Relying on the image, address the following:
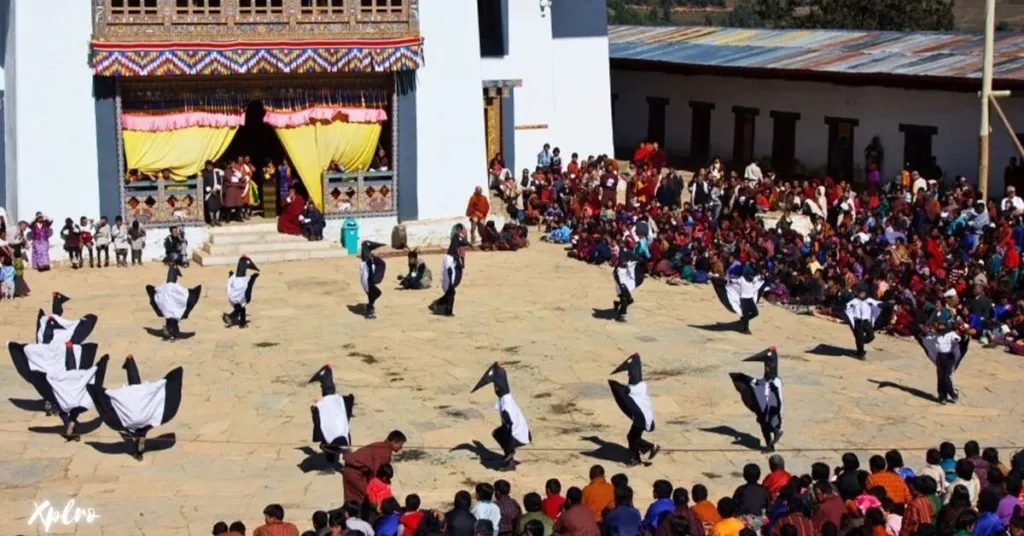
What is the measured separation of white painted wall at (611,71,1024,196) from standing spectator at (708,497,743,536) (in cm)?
A: 1787

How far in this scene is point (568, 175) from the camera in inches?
1282

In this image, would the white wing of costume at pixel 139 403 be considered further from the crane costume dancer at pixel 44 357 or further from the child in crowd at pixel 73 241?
the child in crowd at pixel 73 241

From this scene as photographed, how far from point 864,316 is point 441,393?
18.0 feet

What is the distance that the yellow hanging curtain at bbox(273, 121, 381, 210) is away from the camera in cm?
2959

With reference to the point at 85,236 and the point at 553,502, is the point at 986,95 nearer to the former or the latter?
the point at 85,236

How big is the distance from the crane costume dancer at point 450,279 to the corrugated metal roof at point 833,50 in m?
10.1

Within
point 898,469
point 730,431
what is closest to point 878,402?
point 730,431

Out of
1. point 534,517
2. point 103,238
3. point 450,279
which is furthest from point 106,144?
point 534,517

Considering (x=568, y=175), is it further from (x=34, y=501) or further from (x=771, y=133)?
(x=34, y=501)

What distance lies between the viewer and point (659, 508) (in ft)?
43.4

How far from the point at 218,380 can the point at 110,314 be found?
4.09 meters

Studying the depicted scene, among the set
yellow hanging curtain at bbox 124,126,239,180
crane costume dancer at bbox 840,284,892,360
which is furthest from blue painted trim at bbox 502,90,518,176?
crane costume dancer at bbox 840,284,892,360

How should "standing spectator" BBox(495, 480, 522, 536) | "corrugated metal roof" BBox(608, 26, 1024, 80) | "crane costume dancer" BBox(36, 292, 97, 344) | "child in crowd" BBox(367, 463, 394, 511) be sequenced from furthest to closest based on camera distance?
"corrugated metal roof" BBox(608, 26, 1024, 80) < "crane costume dancer" BBox(36, 292, 97, 344) < "child in crowd" BBox(367, 463, 394, 511) < "standing spectator" BBox(495, 480, 522, 536)

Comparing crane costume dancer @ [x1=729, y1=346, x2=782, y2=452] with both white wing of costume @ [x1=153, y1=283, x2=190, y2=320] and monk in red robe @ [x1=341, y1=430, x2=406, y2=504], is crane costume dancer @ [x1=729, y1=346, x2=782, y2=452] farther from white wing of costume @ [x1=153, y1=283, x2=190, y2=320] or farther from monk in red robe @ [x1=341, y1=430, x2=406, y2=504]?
white wing of costume @ [x1=153, y1=283, x2=190, y2=320]
